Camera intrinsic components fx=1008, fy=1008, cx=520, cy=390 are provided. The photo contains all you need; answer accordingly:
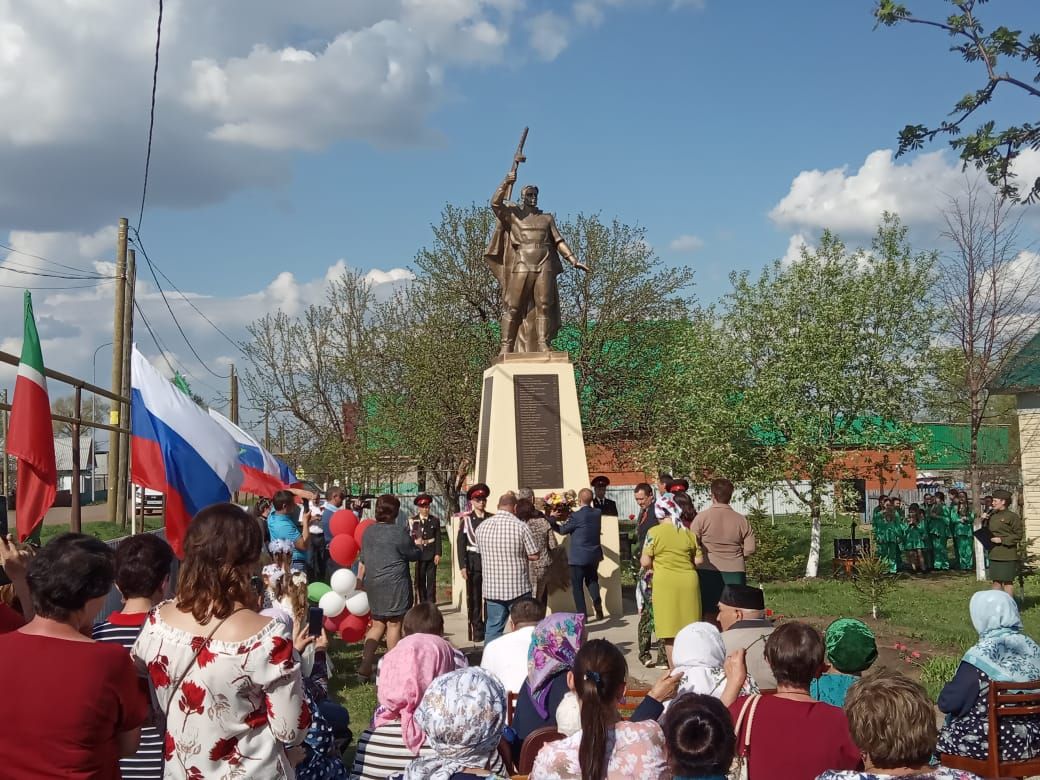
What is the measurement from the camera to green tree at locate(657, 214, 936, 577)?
1917cm

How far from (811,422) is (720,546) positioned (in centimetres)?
1103

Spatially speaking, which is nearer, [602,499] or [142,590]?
[142,590]

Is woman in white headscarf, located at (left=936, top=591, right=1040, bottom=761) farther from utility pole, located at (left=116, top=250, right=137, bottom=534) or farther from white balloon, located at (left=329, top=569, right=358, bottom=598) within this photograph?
utility pole, located at (left=116, top=250, right=137, bottom=534)

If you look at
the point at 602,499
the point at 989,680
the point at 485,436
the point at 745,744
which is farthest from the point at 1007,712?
the point at 485,436

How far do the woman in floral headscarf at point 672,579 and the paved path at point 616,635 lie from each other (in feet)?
2.52

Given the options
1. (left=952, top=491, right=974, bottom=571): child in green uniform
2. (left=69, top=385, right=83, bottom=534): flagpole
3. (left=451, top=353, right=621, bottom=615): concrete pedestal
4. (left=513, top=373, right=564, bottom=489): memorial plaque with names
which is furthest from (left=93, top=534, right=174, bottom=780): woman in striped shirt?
(left=952, top=491, right=974, bottom=571): child in green uniform

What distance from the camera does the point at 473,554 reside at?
36.2 feet

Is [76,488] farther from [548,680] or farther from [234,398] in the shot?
[234,398]

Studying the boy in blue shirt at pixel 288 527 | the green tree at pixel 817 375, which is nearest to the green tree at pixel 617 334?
the green tree at pixel 817 375

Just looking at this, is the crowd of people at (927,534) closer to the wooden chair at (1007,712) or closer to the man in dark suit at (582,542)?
the man in dark suit at (582,542)

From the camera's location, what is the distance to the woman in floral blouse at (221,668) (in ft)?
10.0

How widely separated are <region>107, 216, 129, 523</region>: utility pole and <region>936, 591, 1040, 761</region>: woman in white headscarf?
50.8ft

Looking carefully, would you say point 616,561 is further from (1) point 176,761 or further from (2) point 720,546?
(1) point 176,761

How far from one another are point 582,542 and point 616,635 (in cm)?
117
